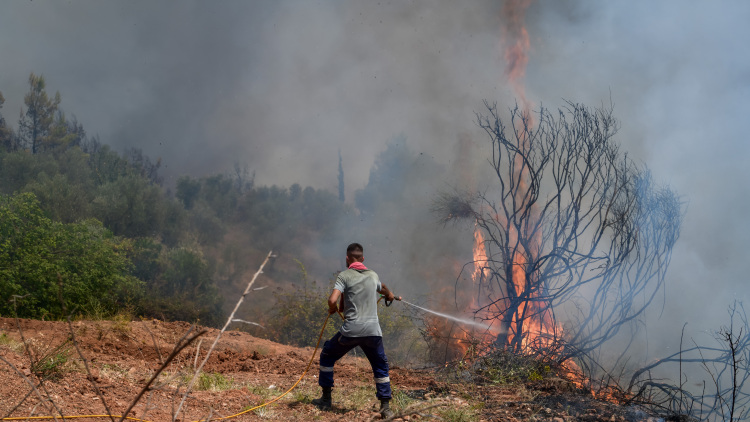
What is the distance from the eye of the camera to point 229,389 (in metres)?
7.30

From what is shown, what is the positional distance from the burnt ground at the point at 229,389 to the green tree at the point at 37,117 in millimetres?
22945

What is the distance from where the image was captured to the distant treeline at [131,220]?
12742 millimetres

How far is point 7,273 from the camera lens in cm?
1180

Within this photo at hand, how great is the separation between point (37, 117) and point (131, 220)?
10.5 meters

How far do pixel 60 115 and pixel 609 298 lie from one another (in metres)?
30.0

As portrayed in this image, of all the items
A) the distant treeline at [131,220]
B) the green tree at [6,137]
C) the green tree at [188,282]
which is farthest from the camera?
the green tree at [6,137]

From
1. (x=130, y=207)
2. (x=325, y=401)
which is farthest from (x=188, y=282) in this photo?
(x=325, y=401)

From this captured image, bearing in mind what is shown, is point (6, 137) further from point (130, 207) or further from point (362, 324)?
point (362, 324)

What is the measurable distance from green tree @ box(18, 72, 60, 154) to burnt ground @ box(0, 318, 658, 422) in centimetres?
2294

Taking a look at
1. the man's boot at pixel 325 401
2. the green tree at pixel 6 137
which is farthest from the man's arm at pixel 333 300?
the green tree at pixel 6 137

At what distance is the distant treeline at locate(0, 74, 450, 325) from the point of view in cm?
1274

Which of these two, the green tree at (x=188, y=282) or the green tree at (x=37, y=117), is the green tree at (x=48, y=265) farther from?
the green tree at (x=37, y=117)

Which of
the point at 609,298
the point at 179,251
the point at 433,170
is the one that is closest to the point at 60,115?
the point at 179,251

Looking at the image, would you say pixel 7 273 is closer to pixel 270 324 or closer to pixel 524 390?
pixel 270 324
